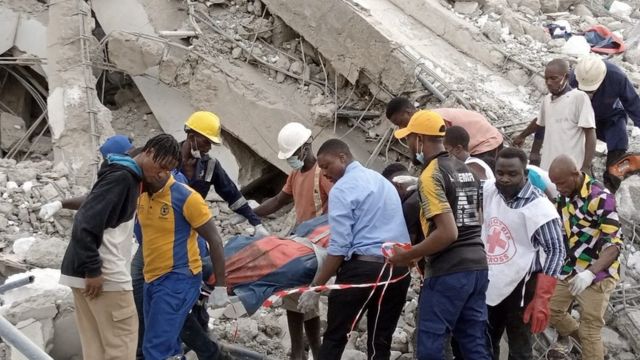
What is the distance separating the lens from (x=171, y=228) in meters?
3.96

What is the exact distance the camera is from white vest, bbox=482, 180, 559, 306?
13.2ft

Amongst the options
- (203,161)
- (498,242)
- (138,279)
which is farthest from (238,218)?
(498,242)

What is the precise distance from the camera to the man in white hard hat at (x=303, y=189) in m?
4.77

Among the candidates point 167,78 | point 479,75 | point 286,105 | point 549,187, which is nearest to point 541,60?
point 479,75

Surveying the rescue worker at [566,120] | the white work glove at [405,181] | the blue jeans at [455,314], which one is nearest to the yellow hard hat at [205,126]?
the white work glove at [405,181]

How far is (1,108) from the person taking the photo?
9.69 metres

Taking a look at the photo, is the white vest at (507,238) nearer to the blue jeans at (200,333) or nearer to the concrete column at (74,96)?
the blue jeans at (200,333)

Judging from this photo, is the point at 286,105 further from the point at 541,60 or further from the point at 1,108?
the point at 1,108

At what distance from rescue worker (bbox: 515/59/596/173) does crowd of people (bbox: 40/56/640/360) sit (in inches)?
33.3

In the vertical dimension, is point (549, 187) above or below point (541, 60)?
above

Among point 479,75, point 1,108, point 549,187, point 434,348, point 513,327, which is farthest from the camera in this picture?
point 1,108

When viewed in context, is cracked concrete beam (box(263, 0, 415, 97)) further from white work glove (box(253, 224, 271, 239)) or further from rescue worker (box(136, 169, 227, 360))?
rescue worker (box(136, 169, 227, 360))

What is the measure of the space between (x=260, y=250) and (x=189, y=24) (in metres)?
4.69

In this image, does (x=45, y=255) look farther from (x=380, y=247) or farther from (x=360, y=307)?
(x=380, y=247)
